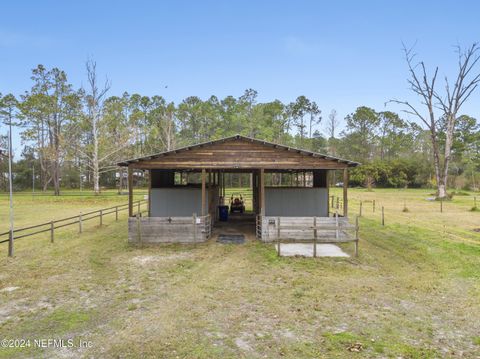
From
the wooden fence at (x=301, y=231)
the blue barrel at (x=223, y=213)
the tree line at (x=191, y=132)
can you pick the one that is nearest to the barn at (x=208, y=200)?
the wooden fence at (x=301, y=231)

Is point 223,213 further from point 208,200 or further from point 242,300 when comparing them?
point 242,300

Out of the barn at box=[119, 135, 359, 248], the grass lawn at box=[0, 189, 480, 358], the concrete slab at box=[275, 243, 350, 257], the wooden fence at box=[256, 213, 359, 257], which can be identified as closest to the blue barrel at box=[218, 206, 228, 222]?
the barn at box=[119, 135, 359, 248]

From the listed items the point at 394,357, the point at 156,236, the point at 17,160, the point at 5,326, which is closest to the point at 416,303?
the point at 394,357

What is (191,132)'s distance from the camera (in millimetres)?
61312

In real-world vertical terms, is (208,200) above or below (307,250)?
above

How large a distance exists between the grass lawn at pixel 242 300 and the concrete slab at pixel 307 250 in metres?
0.45

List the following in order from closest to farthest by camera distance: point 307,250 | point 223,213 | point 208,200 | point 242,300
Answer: point 242,300
point 307,250
point 208,200
point 223,213

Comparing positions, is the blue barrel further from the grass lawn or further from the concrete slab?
the concrete slab

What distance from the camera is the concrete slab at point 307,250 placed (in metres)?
10.4

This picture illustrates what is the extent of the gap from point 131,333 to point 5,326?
2339mm

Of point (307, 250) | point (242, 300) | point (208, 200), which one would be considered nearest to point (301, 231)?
point (307, 250)

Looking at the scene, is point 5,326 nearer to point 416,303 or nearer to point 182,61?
point 416,303

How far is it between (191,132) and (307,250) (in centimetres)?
5310

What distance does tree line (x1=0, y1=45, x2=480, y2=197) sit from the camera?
35.4 metres
